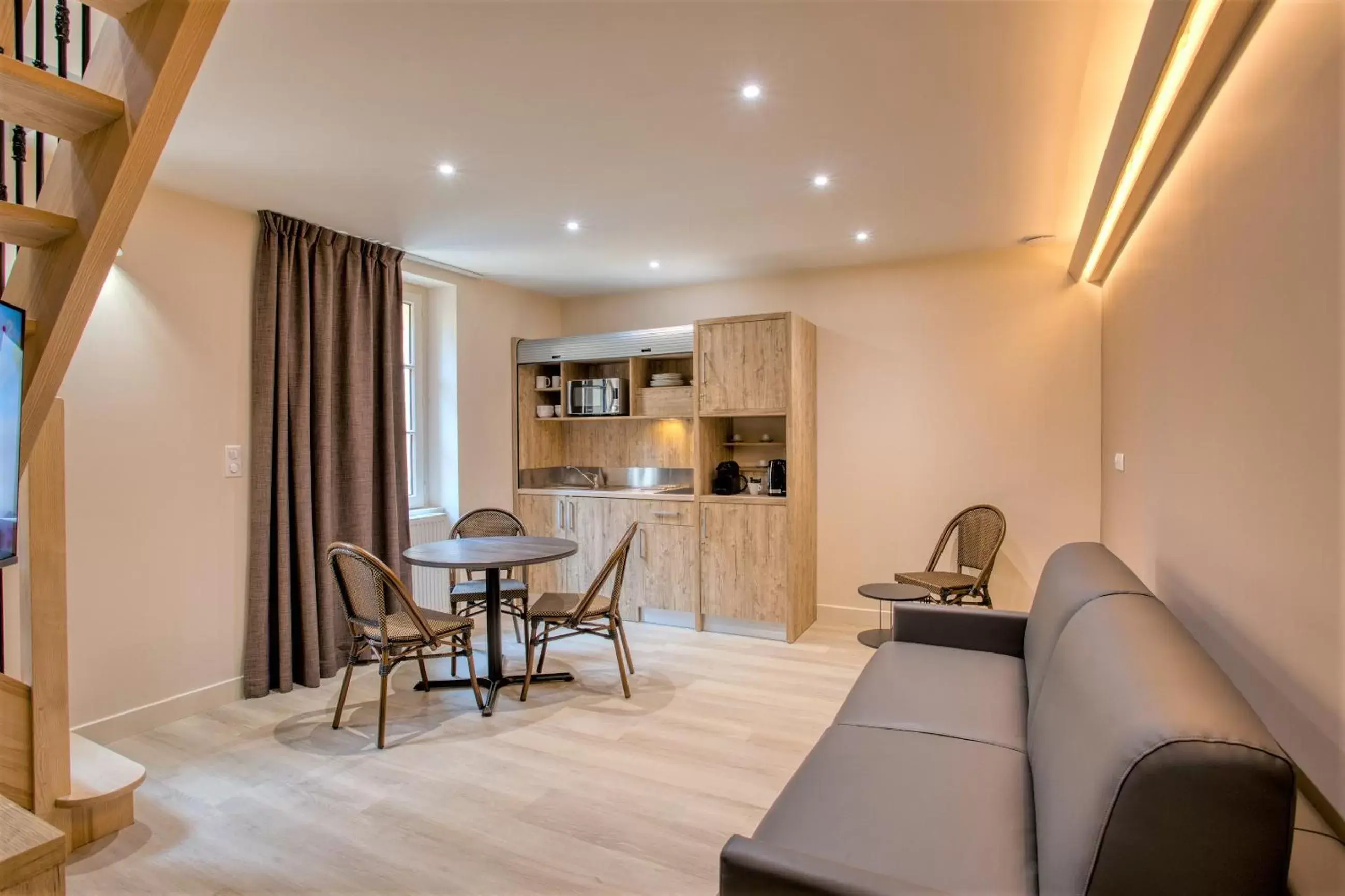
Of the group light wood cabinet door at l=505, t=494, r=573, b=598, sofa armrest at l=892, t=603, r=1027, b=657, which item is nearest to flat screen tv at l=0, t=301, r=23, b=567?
sofa armrest at l=892, t=603, r=1027, b=657

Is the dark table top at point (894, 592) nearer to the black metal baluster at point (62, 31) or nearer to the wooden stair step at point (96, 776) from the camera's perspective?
the wooden stair step at point (96, 776)

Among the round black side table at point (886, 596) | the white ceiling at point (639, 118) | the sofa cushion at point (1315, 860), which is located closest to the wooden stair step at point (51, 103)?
the white ceiling at point (639, 118)

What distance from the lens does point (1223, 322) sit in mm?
1780

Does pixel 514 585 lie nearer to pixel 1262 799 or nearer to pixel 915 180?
pixel 915 180

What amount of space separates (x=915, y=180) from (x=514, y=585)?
3086mm

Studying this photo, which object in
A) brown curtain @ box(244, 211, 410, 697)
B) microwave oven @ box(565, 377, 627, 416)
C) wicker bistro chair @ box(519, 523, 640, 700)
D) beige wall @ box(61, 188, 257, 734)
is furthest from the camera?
microwave oven @ box(565, 377, 627, 416)

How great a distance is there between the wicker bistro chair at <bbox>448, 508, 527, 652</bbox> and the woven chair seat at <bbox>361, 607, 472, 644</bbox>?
1.67ft

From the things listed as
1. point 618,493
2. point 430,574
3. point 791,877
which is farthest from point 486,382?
point 791,877

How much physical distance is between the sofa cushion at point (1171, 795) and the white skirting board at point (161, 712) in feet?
12.2

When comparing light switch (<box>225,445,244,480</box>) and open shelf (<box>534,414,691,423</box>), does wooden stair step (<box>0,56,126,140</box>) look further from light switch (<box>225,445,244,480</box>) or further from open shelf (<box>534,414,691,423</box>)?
open shelf (<box>534,414,691,423</box>)

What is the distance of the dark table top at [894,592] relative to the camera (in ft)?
13.4

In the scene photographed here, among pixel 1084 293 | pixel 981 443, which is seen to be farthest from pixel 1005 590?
pixel 1084 293

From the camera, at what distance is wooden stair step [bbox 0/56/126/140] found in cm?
128

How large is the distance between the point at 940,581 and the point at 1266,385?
2836 mm
